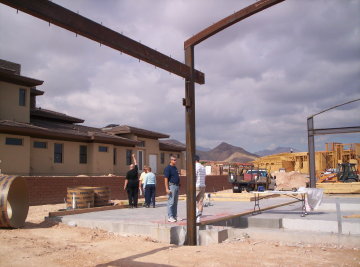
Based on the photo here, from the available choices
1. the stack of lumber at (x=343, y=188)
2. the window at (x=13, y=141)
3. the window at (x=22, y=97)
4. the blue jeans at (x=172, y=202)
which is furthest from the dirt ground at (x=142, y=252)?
the stack of lumber at (x=343, y=188)

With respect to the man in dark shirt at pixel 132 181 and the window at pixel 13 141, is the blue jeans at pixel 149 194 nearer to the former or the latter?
the man in dark shirt at pixel 132 181

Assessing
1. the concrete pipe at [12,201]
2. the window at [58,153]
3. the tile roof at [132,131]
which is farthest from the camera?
the tile roof at [132,131]

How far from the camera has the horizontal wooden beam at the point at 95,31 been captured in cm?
561

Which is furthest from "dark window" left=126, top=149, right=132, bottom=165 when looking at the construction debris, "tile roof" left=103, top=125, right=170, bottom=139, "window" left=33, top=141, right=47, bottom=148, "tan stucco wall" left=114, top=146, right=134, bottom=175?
the construction debris

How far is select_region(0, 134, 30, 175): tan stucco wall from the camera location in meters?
19.4

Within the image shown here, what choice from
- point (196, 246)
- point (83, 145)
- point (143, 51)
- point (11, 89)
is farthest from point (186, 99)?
point (83, 145)

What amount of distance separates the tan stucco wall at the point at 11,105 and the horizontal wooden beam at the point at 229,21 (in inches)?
635

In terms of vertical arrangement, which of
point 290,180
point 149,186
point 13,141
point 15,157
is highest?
point 13,141

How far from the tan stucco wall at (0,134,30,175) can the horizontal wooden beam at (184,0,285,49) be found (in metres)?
14.5

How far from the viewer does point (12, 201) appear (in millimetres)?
10602

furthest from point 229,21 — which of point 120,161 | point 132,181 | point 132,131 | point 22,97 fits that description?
point 132,131

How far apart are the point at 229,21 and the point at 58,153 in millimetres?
18354

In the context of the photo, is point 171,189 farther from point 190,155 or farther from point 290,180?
point 290,180

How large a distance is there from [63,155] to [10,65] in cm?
769
